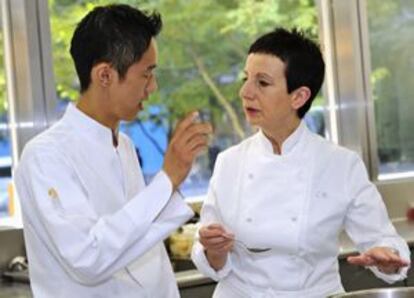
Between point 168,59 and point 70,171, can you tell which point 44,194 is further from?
point 168,59

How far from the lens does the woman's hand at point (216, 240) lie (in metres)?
2.04

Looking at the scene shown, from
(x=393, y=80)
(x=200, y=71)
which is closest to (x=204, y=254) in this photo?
(x=200, y=71)

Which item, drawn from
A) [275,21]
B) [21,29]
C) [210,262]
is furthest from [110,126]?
[275,21]

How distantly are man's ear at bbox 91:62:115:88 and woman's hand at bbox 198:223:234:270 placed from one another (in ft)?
1.49

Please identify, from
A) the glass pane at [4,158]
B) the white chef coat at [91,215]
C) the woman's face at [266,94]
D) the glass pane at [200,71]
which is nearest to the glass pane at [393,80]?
the glass pane at [200,71]

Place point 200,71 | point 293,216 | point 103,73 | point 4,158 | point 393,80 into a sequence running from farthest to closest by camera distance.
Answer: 1. point 393,80
2. point 200,71
3. point 4,158
4. point 293,216
5. point 103,73

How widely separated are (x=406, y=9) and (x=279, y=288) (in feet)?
7.79

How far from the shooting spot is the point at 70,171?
5.85ft

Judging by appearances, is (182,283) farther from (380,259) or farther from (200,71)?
(200,71)

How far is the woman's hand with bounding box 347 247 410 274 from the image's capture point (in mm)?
1990

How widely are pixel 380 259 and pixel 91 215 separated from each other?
70cm

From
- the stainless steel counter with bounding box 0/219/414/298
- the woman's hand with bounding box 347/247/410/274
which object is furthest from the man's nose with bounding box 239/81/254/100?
the stainless steel counter with bounding box 0/219/414/298

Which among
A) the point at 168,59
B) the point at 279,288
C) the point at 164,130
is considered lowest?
the point at 279,288

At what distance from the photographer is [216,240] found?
2.05 m
